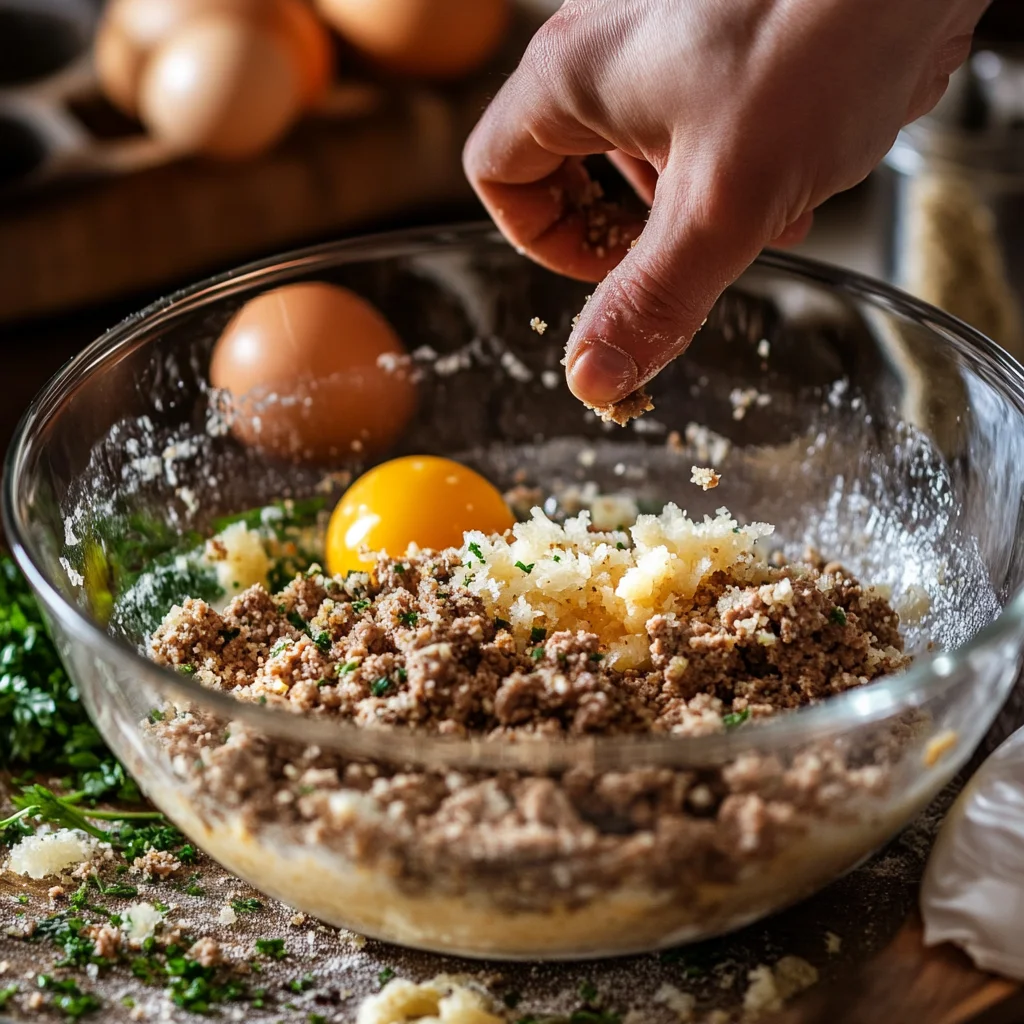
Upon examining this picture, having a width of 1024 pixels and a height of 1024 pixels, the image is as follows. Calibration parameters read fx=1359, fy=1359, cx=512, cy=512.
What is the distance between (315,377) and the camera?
232cm

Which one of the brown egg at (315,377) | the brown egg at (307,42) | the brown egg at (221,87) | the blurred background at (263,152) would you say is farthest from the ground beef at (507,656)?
the brown egg at (307,42)

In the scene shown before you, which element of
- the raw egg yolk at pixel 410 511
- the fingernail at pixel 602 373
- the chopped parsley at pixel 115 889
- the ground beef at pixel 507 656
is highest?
the fingernail at pixel 602 373

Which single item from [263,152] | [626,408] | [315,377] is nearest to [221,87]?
[263,152]

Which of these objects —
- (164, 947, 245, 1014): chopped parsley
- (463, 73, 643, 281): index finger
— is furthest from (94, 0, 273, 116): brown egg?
(164, 947, 245, 1014): chopped parsley

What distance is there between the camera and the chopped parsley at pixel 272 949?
1.61 m

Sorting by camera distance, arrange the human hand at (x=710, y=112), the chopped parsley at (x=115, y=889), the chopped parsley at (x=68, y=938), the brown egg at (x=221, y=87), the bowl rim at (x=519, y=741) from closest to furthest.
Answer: the bowl rim at (x=519, y=741), the human hand at (x=710, y=112), the chopped parsley at (x=68, y=938), the chopped parsley at (x=115, y=889), the brown egg at (x=221, y=87)

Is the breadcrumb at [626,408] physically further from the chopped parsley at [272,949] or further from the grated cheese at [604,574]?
the chopped parsley at [272,949]

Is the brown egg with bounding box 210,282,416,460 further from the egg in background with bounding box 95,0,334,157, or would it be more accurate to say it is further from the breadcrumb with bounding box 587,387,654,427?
the egg in background with bounding box 95,0,334,157

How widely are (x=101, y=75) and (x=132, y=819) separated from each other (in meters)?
2.54

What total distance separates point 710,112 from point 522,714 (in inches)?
27.5

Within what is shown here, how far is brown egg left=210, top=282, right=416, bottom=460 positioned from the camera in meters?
2.26

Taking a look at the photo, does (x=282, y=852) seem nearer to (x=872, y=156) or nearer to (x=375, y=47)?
(x=872, y=156)

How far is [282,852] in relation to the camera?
4.71ft

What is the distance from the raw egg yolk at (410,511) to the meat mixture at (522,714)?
0.19 meters
